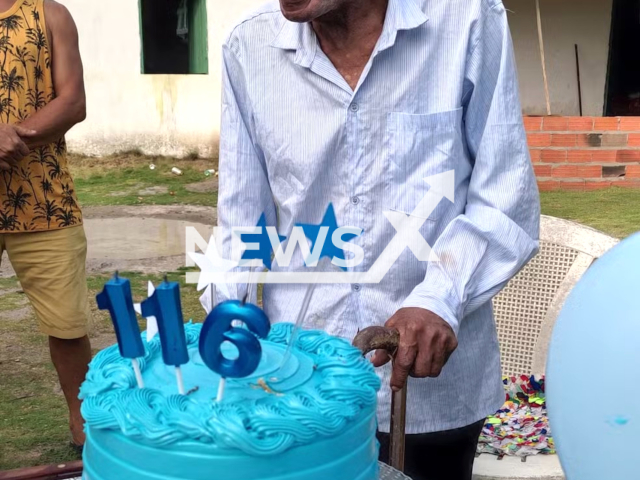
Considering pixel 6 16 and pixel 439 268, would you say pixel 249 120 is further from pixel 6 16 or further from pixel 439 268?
pixel 6 16

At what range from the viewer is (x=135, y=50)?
913cm

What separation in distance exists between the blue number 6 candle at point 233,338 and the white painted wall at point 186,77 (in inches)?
314

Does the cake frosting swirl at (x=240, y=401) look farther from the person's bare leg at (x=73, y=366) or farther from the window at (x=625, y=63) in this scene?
the window at (x=625, y=63)

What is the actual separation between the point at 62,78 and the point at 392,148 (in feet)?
6.58

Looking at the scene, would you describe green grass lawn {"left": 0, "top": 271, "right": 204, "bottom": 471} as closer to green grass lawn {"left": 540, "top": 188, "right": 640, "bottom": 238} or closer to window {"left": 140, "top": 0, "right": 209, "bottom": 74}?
green grass lawn {"left": 540, "top": 188, "right": 640, "bottom": 238}

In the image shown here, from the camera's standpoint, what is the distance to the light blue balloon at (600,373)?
1.23m

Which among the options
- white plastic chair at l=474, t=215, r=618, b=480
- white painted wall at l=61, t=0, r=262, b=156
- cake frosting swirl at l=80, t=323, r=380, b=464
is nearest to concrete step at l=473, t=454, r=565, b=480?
white plastic chair at l=474, t=215, r=618, b=480

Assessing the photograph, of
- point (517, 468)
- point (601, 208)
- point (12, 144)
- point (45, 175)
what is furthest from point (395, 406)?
point (601, 208)

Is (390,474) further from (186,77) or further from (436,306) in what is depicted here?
(186,77)

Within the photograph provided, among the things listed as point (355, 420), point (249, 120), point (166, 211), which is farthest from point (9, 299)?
point (355, 420)

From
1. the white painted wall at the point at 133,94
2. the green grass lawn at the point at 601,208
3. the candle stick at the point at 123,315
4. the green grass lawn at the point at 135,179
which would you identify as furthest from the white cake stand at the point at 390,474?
the white painted wall at the point at 133,94

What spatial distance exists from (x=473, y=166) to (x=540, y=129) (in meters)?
6.04

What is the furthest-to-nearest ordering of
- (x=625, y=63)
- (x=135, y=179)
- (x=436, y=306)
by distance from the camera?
(x=625, y=63) → (x=135, y=179) → (x=436, y=306)

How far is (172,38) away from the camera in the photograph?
31.0ft
